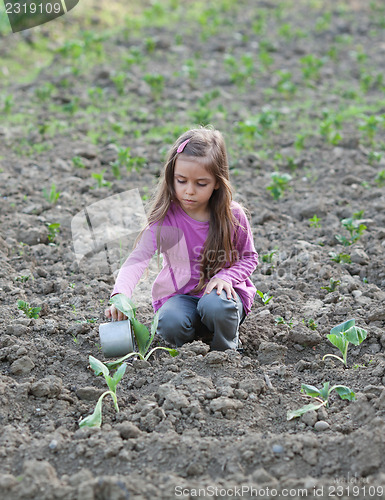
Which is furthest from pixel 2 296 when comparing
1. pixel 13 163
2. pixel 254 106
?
pixel 254 106

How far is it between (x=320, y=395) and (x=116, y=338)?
38.8 inches

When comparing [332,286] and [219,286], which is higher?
[219,286]

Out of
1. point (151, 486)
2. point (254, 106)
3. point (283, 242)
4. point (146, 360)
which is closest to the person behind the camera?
point (151, 486)

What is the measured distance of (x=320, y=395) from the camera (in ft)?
9.34

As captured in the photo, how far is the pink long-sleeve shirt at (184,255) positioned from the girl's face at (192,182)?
0.47 ft

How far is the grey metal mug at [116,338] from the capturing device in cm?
307

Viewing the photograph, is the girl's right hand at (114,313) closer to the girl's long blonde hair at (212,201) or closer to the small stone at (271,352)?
the girl's long blonde hair at (212,201)

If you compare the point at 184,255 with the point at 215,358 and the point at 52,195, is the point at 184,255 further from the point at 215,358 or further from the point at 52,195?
the point at 52,195

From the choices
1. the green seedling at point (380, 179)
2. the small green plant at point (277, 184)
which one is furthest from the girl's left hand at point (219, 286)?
the green seedling at point (380, 179)

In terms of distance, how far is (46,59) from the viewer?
8664 mm

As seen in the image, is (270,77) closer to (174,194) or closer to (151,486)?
(174,194)

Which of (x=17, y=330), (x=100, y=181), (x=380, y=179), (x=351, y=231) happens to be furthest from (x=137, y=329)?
(x=380, y=179)

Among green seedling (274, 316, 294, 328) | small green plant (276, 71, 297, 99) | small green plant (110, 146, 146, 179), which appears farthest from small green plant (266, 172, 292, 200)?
small green plant (276, 71, 297, 99)

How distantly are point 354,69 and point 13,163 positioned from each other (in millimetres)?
5094
